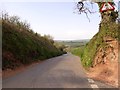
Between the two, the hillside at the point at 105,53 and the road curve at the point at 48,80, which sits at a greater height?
the hillside at the point at 105,53

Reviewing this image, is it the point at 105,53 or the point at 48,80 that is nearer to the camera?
the point at 48,80

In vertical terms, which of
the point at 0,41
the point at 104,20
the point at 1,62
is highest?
the point at 104,20

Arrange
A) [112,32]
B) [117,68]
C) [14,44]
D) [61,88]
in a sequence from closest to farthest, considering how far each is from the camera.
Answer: [61,88], [117,68], [112,32], [14,44]

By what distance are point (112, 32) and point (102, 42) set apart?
1.10m

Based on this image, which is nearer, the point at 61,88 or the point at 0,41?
the point at 61,88

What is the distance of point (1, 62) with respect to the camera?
1858cm

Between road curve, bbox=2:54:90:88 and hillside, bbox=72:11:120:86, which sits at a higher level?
hillside, bbox=72:11:120:86

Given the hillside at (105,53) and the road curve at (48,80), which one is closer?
the road curve at (48,80)

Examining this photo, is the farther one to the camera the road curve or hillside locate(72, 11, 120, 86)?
hillside locate(72, 11, 120, 86)

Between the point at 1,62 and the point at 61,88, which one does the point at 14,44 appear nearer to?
the point at 1,62

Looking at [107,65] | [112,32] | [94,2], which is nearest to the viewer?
[107,65]

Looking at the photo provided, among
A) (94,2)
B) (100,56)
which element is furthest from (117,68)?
(94,2)

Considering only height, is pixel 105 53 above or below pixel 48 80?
above

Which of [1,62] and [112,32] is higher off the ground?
[112,32]
